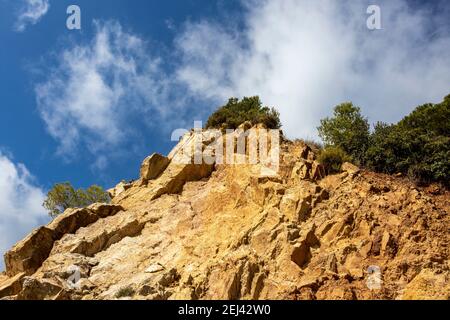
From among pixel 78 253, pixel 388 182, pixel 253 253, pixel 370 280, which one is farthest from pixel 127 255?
pixel 388 182

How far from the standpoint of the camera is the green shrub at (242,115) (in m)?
25.5

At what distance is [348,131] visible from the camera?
1046 inches

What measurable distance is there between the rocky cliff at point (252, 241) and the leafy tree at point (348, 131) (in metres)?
3.23

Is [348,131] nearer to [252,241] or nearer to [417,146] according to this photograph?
[417,146]

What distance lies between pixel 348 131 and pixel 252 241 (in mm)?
11267

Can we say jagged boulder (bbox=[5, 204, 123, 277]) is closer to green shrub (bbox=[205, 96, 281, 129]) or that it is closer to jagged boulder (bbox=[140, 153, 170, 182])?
jagged boulder (bbox=[140, 153, 170, 182])

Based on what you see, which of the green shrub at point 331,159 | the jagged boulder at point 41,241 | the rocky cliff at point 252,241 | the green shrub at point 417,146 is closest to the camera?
the rocky cliff at point 252,241

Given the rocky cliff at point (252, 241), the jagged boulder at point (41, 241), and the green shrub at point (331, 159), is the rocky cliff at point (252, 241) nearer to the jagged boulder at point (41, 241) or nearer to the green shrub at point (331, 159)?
the jagged boulder at point (41, 241)

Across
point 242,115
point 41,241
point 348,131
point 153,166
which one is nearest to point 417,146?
point 348,131

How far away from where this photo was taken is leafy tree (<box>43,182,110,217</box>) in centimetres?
2970

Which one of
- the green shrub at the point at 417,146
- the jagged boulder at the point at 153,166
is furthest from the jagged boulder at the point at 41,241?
the green shrub at the point at 417,146

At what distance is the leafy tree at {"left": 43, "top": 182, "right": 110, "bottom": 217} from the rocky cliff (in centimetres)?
666
